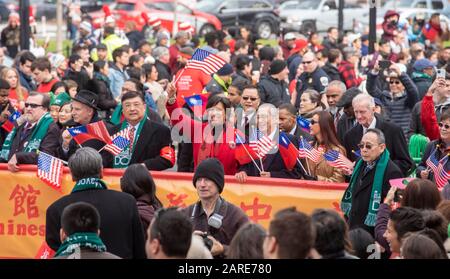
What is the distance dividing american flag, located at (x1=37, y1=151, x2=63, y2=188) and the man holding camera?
2.79 m

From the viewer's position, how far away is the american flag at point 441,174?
11422 millimetres

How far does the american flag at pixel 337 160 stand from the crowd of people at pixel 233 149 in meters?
0.06

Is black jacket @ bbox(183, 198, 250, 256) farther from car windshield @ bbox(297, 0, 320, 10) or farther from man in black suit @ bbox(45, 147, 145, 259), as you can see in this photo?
car windshield @ bbox(297, 0, 320, 10)

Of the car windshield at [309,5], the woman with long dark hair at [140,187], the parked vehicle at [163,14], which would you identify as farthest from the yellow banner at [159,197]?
the car windshield at [309,5]

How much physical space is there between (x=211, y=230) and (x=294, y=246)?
9.51 feet

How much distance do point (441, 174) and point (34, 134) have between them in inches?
179

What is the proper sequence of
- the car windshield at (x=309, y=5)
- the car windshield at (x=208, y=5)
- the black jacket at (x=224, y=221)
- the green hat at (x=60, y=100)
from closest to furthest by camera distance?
the black jacket at (x=224, y=221)
the green hat at (x=60, y=100)
the car windshield at (x=208, y=5)
the car windshield at (x=309, y=5)

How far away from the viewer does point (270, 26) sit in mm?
41938

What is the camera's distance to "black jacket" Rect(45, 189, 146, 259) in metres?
9.30

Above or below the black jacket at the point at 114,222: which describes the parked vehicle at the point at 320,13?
above

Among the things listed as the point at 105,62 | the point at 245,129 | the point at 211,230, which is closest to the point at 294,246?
the point at 211,230

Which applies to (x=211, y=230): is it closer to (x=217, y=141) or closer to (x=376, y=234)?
(x=376, y=234)

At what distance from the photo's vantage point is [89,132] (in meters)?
13.2

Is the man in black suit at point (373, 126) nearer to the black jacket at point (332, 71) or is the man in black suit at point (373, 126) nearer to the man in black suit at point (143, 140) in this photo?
the man in black suit at point (143, 140)
